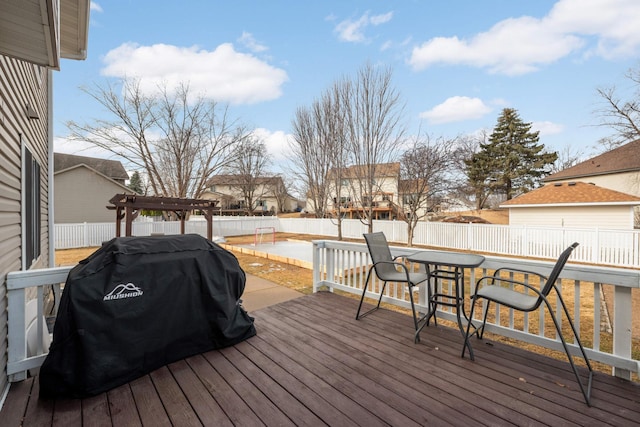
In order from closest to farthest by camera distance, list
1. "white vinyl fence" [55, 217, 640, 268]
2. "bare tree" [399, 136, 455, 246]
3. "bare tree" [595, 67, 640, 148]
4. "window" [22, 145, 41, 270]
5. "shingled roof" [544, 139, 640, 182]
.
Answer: "window" [22, 145, 41, 270] → "white vinyl fence" [55, 217, 640, 268] → "bare tree" [399, 136, 455, 246] → "bare tree" [595, 67, 640, 148] → "shingled roof" [544, 139, 640, 182]

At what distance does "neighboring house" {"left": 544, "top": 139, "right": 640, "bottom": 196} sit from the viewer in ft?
45.6

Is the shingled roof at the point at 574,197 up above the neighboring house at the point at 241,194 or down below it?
below

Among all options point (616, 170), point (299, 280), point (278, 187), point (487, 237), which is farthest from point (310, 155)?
point (278, 187)

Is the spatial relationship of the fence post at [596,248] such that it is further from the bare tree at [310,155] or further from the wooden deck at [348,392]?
the bare tree at [310,155]

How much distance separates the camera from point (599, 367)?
122 inches

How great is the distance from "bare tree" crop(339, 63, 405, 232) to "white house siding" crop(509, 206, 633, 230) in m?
7.12

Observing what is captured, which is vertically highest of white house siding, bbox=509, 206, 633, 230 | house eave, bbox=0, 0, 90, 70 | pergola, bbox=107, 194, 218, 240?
house eave, bbox=0, 0, 90, 70

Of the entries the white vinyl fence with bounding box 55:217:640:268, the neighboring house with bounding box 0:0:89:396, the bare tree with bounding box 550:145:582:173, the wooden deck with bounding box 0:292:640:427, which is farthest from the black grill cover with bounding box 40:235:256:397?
the bare tree with bounding box 550:145:582:173

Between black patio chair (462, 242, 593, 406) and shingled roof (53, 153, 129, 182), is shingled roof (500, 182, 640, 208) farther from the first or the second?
shingled roof (53, 153, 129, 182)

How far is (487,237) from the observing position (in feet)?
34.7

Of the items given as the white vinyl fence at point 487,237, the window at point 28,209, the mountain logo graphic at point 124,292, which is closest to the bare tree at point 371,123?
the white vinyl fence at point 487,237

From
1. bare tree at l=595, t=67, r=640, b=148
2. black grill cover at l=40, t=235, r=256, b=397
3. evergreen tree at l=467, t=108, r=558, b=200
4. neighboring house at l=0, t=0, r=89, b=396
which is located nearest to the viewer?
neighboring house at l=0, t=0, r=89, b=396

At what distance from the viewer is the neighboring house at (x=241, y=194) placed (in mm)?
26211

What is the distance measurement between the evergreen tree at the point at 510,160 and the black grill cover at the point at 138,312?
23.7m
